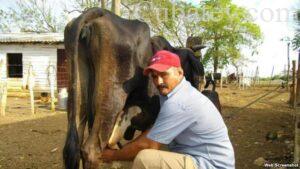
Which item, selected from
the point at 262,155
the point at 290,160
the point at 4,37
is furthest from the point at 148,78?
the point at 4,37

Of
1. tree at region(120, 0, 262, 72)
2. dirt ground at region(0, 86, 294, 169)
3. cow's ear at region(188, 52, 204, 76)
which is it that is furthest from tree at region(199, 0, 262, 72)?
cow's ear at region(188, 52, 204, 76)

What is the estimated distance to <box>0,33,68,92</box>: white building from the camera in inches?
783

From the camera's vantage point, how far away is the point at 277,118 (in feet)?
37.4

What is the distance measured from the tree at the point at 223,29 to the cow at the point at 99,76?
3280cm

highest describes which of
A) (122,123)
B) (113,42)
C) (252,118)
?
(113,42)

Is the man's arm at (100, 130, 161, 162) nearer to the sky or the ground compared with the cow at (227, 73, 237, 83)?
nearer to the sky

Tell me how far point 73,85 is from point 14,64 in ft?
61.8

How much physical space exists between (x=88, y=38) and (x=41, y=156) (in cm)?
335

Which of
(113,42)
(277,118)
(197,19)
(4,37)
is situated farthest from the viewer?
(197,19)

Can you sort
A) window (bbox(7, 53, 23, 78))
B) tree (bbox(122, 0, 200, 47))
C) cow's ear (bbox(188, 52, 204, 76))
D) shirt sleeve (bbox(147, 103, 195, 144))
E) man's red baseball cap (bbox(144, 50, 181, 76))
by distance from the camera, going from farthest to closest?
tree (bbox(122, 0, 200, 47)) < window (bbox(7, 53, 23, 78)) < cow's ear (bbox(188, 52, 204, 76)) < man's red baseball cap (bbox(144, 50, 181, 76)) < shirt sleeve (bbox(147, 103, 195, 144))

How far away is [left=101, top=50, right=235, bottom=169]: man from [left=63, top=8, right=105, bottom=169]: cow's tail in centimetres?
68

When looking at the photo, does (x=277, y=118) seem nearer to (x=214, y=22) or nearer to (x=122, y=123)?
(x=122, y=123)

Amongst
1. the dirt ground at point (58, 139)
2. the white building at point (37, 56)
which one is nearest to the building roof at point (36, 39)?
the white building at point (37, 56)

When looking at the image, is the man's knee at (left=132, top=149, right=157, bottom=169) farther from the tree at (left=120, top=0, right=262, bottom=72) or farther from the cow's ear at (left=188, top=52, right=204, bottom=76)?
the tree at (left=120, top=0, right=262, bottom=72)
